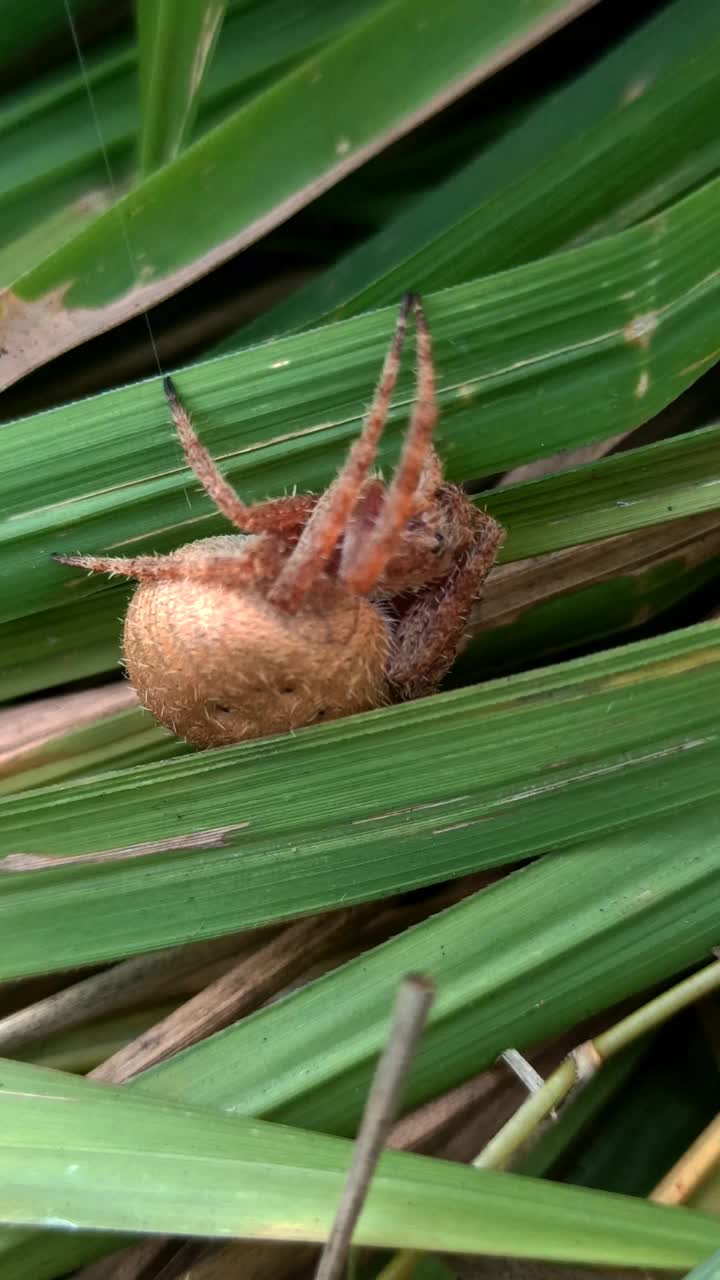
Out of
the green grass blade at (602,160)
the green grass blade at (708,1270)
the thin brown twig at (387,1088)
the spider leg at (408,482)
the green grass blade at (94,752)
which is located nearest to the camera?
the thin brown twig at (387,1088)

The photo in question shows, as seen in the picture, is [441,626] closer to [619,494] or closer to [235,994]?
[619,494]

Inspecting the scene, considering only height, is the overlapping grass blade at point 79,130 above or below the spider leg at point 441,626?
above

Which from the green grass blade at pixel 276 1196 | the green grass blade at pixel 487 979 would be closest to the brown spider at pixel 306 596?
the green grass blade at pixel 487 979

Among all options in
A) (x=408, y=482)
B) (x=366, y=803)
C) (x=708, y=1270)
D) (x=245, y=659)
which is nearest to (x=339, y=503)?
(x=408, y=482)

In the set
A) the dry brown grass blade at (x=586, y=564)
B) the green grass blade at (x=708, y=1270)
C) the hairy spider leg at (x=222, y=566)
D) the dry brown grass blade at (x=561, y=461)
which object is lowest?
the green grass blade at (x=708, y=1270)

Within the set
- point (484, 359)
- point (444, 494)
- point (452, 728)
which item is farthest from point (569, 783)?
point (484, 359)

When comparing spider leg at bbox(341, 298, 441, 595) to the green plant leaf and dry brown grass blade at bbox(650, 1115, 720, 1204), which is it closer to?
the green plant leaf

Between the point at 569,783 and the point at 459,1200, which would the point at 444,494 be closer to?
the point at 569,783

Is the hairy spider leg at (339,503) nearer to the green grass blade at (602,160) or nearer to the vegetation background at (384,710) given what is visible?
the vegetation background at (384,710)
